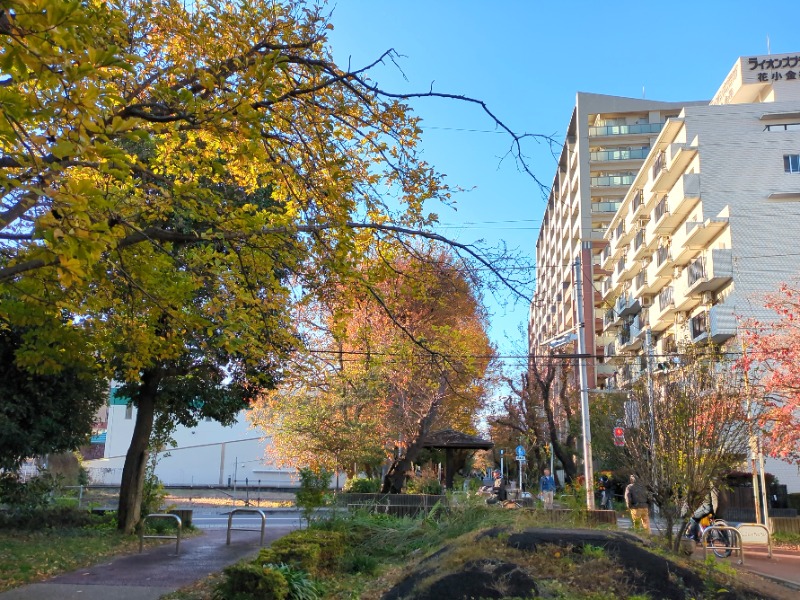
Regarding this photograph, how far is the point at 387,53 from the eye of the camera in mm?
7480

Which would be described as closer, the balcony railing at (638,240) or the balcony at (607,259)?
the balcony railing at (638,240)

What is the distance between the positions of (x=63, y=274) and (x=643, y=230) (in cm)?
4725

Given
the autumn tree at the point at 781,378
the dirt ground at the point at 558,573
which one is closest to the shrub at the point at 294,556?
the dirt ground at the point at 558,573

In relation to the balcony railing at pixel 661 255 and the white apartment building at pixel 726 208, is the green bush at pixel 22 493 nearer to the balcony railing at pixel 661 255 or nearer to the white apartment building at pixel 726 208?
the white apartment building at pixel 726 208

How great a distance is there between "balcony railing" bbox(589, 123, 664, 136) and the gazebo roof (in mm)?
46174

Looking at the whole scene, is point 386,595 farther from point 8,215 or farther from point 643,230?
point 643,230

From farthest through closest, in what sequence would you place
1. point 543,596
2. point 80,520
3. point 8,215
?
1. point 80,520
2. point 543,596
3. point 8,215

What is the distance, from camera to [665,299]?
45031 millimetres

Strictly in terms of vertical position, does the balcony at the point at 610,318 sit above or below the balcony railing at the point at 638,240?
below

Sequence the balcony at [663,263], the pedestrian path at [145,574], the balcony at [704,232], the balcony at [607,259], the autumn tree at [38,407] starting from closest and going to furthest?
the pedestrian path at [145,574]
the autumn tree at [38,407]
the balcony at [704,232]
the balcony at [663,263]
the balcony at [607,259]

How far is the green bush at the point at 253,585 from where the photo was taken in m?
8.38

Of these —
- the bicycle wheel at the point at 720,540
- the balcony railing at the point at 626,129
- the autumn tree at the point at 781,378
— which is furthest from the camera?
the balcony railing at the point at 626,129

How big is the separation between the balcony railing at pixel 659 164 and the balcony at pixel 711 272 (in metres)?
6.70

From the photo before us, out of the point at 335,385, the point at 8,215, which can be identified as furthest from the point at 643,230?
the point at 8,215
